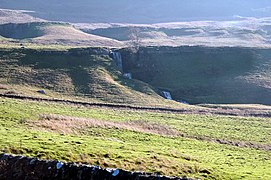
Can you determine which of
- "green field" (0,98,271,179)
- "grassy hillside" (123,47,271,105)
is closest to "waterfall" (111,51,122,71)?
"grassy hillside" (123,47,271,105)

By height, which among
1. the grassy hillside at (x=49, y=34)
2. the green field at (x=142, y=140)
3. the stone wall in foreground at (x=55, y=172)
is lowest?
the green field at (x=142, y=140)

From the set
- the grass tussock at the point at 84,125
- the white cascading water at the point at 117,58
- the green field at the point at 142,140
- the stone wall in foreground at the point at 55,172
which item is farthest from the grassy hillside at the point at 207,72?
the stone wall in foreground at the point at 55,172

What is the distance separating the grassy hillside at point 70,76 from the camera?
78.0 meters

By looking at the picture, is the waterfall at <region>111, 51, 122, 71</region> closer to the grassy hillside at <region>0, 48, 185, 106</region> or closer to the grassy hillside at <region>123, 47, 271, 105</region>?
the grassy hillside at <region>123, 47, 271, 105</region>

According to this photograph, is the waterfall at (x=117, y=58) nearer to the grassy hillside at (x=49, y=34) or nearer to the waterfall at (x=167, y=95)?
→ the waterfall at (x=167, y=95)

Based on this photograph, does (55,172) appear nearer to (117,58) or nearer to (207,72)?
(117,58)

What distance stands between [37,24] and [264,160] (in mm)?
162277

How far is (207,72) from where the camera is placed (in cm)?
10625

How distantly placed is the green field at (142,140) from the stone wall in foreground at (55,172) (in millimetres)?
4173

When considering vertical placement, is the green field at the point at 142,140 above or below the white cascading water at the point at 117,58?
below

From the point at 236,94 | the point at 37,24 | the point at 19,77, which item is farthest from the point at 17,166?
the point at 37,24

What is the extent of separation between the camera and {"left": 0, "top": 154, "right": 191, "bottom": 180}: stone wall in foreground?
69.8 feet

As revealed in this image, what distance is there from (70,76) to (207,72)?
37130 millimetres

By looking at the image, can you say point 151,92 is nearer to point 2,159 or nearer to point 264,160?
point 264,160
